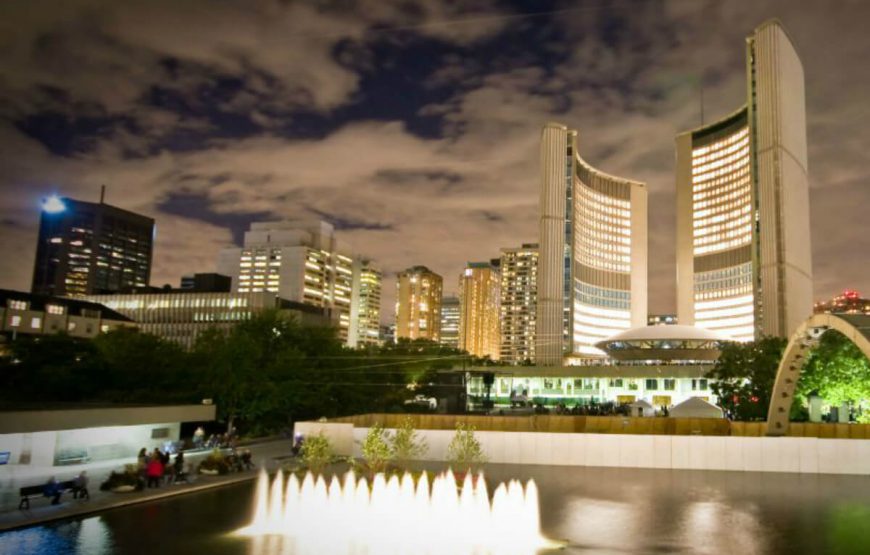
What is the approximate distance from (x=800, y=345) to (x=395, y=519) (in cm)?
2292

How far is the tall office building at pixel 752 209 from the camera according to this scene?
124 m

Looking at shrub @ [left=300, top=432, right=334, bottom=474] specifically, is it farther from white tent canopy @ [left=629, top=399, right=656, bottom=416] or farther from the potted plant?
white tent canopy @ [left=629, top=399, right=656, bottom=416]

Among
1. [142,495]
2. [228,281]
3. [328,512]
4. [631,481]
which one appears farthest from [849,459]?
[228,281]

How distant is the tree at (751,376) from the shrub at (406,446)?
2748 cm

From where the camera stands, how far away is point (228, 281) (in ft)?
496

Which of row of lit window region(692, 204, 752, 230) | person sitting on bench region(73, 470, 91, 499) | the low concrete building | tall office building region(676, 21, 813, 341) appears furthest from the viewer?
row of lit window region(692, 204, 752, 230)

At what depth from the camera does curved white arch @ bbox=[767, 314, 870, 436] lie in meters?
28.0

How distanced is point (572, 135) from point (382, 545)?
140463 millimetres

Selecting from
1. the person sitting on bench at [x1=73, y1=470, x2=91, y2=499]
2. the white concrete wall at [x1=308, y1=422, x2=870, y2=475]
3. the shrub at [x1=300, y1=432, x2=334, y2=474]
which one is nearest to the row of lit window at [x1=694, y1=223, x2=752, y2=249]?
the white concrete wall at [x1=308, y1=422, x2=870, y2=475]

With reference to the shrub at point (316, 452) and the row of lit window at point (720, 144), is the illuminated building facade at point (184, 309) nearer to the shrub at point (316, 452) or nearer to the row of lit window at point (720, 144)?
the row of lit window at point (720, 144)

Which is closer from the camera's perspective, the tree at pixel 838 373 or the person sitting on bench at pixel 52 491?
the person sitting on bench at pixel 52 491

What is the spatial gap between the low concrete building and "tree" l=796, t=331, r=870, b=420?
37887 millimetres

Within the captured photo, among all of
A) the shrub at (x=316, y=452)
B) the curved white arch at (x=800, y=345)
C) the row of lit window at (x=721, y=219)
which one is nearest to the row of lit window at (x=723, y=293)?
the row of lit window at (x=721, y=219)

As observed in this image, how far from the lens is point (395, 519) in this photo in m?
20.8
